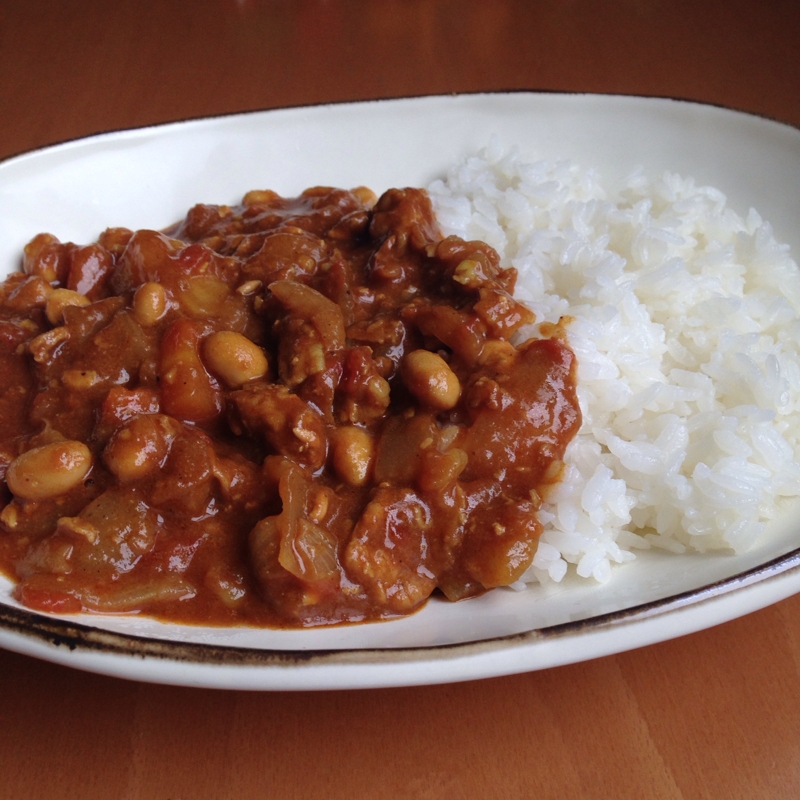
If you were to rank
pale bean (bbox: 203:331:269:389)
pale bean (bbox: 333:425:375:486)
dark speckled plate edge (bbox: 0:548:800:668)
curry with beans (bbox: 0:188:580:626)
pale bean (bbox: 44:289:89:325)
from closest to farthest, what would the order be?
dark speckled plate edge (bbox: 0:548:800:668)
curry with beans (bbox: 0:188:580:626)
pale bean (bbox: 333:425:375:486)
pale bean (bbox: 203:331:269:389)
pale bean (bbox: 44:289:89:325)

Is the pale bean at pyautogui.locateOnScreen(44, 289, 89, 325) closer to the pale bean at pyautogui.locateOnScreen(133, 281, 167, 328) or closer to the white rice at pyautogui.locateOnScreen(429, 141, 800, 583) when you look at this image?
the pale bean at pyautogui.locateOnScreen(133, 281, 167, 328)

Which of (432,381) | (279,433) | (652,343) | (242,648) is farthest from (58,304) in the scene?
(652,343)

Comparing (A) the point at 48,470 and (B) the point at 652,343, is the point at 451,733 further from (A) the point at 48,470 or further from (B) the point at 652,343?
(B) the point at 652,343

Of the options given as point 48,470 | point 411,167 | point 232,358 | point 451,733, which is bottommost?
point 451,733

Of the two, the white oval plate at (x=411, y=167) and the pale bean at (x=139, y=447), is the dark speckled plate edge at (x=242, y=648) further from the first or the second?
the pale bean at (x=139, y=447)

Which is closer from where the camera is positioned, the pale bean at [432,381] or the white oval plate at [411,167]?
the white oval plate at [411,167]

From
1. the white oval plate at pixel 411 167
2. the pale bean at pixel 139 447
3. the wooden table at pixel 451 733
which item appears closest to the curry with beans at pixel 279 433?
the pale bean at pixel 139 447

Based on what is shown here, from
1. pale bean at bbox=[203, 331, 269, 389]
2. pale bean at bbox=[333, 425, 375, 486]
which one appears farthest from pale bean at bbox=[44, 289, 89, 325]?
pale bean at bbox=[333, 425, 375, 486]
